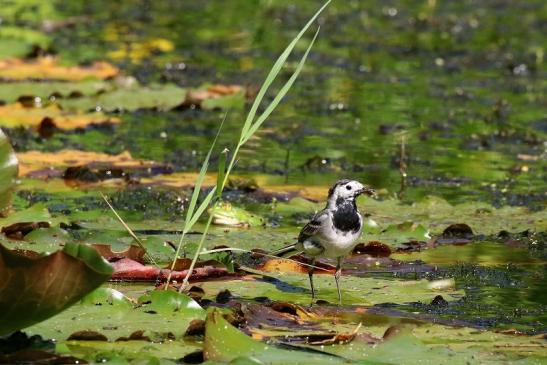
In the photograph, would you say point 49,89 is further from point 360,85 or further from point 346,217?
point 346,217

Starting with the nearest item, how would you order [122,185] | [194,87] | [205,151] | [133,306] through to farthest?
1. [133,306]
2. [122,185]
3. [205,151]
4. [194,87]

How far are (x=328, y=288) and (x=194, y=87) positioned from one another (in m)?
5.94

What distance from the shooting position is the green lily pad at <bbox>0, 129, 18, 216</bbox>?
4.36 m

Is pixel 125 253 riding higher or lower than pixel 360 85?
higher

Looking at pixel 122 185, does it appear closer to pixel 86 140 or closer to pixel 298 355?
pixel 86 140

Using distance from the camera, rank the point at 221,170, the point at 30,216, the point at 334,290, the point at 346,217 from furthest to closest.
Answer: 1. the point at 30,216
2. the point at 346,217
3. the point at 334,290
4. the point at 221,170

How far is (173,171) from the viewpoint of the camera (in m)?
7.82

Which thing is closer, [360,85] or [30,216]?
[30,216]

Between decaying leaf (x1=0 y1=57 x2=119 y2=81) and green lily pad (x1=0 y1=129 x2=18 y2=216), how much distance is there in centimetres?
603

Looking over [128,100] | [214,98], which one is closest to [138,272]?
[128,100]

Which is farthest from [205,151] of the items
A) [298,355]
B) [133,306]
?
[298,355]

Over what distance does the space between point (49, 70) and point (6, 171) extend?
652 cm

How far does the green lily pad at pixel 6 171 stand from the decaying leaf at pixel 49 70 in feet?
19.8

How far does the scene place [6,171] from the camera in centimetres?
438
